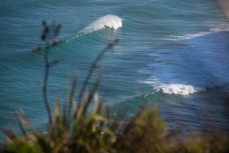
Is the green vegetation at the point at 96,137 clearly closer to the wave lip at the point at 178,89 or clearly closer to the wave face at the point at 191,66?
the wave lip at the point at 178,89

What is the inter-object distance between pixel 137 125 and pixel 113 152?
0.38m

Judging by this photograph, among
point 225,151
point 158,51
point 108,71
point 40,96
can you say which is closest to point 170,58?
point 158,51

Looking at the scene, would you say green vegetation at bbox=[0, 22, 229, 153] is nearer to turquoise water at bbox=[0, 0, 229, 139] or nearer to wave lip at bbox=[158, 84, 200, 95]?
turquoise water at bbox=[0, 0, 229, 139]

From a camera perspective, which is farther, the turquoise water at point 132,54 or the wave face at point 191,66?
the wave face at point 191,66

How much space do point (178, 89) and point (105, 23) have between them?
9722mm

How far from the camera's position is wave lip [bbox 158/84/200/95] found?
17.7 meters

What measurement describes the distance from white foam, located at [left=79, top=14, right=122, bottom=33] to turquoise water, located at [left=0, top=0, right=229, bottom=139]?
2.1 inches

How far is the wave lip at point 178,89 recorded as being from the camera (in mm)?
17672

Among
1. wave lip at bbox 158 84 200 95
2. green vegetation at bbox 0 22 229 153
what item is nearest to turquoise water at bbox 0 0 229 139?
wave lip at bbox 158 84 200 95

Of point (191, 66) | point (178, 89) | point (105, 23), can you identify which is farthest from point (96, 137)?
point (105, 23)

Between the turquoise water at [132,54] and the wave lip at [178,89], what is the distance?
3 cm

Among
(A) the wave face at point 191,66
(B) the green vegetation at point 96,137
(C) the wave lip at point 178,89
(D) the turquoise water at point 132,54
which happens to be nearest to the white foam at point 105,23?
(D) the turquoise water at point 132,54

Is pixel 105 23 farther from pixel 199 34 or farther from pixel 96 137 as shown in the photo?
pixel 96 137

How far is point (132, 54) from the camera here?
2223 centimetres
